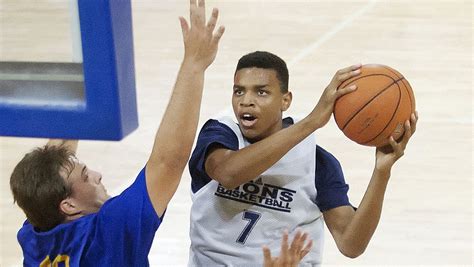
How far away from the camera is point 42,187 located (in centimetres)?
266

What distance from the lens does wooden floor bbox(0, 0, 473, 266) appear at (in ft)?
16.8

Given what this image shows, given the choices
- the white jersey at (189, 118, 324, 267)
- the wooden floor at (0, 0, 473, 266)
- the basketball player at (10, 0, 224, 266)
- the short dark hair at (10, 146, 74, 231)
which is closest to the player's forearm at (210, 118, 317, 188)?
the white jersey at (189, 118, 324, 267)

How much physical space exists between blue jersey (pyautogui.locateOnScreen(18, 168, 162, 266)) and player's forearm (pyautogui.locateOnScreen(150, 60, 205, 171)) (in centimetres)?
14

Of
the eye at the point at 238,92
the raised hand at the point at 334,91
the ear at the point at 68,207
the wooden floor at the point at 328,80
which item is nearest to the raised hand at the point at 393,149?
the raised hand at the point at 334,91

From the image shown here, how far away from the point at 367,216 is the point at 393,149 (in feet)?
0.87

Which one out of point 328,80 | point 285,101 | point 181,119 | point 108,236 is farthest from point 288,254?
point 328,80

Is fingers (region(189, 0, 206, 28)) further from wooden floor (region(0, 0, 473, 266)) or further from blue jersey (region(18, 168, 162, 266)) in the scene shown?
blue jersey (region(18, 168, 162, 266))

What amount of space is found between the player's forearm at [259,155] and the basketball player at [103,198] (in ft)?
1.28

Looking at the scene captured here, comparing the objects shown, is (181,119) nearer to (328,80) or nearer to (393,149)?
(393,149)

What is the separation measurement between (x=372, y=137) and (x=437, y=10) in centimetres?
901

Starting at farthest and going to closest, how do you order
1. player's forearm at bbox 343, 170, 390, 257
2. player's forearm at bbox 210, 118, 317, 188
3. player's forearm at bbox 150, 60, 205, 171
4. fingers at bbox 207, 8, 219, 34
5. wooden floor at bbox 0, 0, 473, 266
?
1. wooden floor at bbox 0, 0, 473, 266
2. player's forearm at bbox 343, 170, 390, 257
3. player's forearm at bbox 210, 118, 317, 188
4. player's forearm at bbox 150, 60, 205, 171
5. fingers at bbox 207, 8, 219, 34

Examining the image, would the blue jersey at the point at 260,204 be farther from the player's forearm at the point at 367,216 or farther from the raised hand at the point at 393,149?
the raised hand at the point at 393,149

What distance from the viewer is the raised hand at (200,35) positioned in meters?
2.33

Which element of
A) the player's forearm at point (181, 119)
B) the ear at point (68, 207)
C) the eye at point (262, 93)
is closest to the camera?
the player's forearm at point (181, 119)
